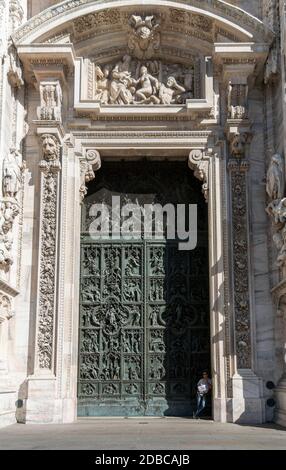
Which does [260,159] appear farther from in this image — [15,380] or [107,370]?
[15,380]

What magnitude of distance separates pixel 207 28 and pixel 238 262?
4.78 metres

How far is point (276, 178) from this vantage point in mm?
12398

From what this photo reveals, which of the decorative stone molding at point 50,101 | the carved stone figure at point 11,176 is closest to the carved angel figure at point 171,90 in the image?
the decorative stone molding at point 50,101

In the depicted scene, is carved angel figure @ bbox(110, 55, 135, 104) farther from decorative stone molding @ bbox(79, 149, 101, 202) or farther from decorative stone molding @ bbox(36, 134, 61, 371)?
decorative stone molding @ bbox(36, 134, 61, 371)

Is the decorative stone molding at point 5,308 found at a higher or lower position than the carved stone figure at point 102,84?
lower

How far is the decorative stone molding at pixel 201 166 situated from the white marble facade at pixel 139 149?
0.03 m

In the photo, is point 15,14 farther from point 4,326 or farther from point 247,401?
point 247,401

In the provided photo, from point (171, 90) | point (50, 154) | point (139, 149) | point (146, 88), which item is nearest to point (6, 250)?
point (50, 154)

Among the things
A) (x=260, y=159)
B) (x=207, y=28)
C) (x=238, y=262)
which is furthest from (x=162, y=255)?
(x=207, y=28)

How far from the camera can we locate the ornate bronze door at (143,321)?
13.3 meters

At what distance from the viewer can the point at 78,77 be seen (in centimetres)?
1380

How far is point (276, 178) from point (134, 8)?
4.55 m

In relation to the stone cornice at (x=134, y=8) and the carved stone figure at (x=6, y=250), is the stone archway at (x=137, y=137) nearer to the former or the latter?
the stone cornice at (x=134, y=8)

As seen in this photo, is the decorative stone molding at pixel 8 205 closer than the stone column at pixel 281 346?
No
